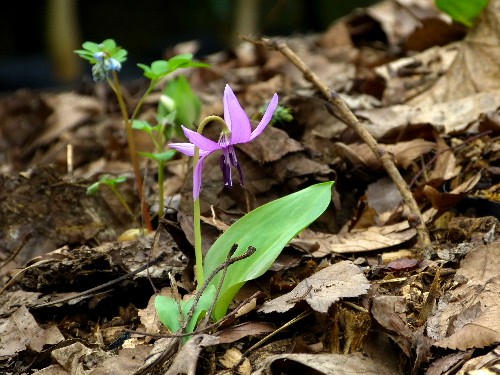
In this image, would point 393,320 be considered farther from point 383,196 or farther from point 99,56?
point 99,56

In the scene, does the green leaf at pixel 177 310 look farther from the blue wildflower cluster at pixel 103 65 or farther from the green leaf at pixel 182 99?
the green leaf at pixel 182 99

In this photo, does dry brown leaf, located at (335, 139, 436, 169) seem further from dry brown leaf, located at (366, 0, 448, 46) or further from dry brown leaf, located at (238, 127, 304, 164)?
dry brown leaf, located at (366, 0, 448, 46)

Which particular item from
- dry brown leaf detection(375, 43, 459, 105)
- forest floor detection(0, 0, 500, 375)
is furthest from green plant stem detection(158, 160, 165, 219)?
dry brown leaf detection(375, 43, 459, 105)

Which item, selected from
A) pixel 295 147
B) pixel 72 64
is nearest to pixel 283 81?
pixel 295 147

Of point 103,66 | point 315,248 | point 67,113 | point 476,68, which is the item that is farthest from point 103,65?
point 67,113

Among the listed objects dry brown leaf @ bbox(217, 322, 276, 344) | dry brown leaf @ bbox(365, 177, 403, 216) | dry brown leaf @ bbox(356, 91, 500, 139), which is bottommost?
dry brown leaf @ bbox(217, 322, 276, 344)

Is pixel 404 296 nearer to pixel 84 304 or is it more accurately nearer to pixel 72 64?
pixel 84 304

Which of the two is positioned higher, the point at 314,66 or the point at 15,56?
the point at 314,66
